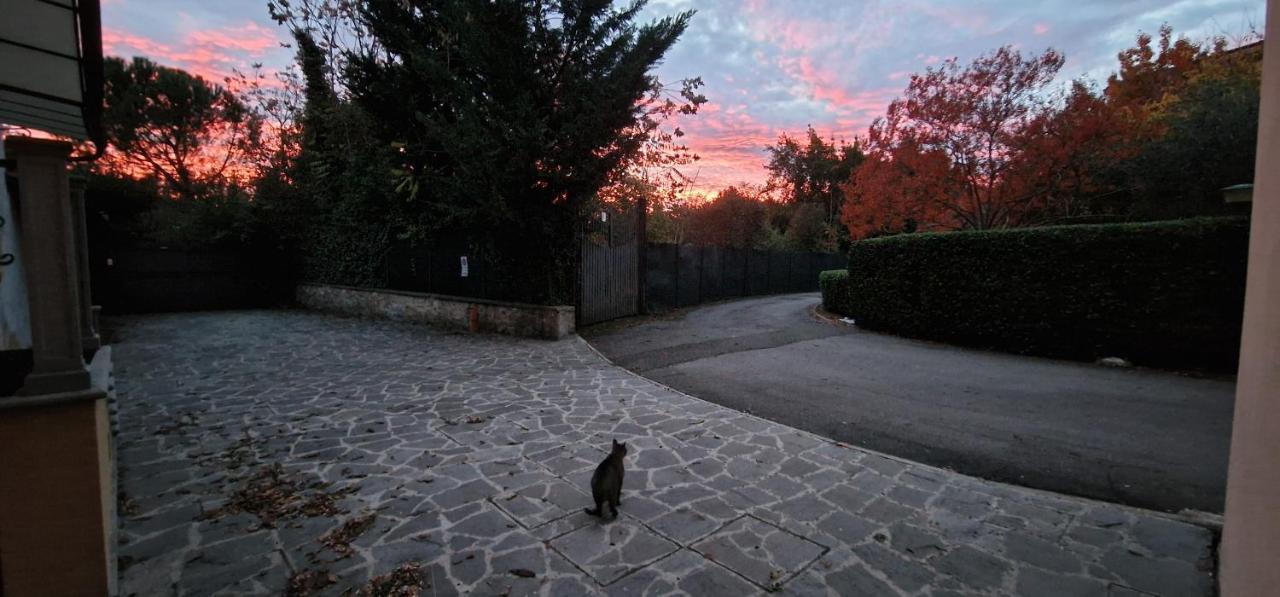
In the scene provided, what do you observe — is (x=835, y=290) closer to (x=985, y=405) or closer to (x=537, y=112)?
(x=985, y=405)

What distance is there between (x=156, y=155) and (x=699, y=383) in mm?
26655

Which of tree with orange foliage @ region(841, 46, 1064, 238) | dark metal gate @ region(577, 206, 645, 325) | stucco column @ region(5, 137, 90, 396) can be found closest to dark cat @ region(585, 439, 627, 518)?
stucco column @ region(5, 137, 90, 396)

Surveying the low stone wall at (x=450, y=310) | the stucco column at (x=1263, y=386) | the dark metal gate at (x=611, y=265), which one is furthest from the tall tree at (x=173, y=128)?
the stucco column at (x=1263, y=386)

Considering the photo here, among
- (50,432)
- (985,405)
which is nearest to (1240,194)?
(985,405)

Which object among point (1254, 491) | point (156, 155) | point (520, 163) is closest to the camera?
point (1254, 491)

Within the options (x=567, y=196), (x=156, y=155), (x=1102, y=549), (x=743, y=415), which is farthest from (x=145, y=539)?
(x=156, y=155)

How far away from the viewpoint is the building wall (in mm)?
2584

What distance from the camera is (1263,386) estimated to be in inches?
64.5

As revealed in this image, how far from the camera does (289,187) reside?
655 inches

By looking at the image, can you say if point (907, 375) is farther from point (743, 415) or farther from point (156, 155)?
point (156, 155)

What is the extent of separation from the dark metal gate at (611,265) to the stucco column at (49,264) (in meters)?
9.16

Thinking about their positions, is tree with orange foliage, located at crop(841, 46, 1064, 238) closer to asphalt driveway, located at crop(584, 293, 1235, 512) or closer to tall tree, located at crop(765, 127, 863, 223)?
asphalt driveway, located at crop(584, 293, 1235, 512)

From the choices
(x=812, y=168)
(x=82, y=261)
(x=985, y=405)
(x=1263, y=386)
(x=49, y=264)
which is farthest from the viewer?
(x=812, y=168)

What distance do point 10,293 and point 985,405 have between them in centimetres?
835
